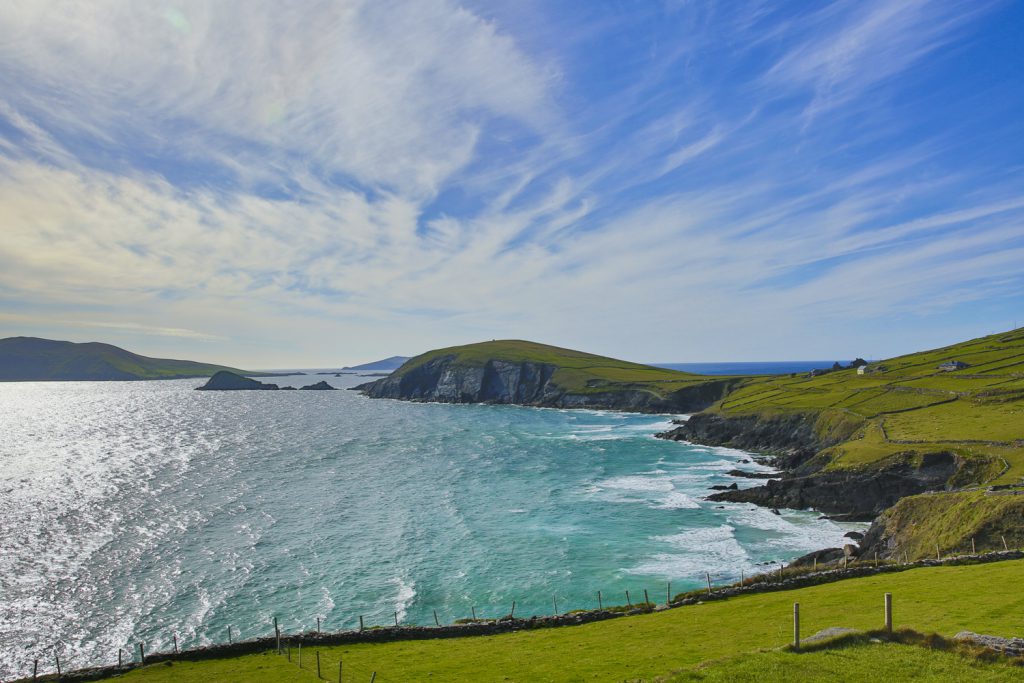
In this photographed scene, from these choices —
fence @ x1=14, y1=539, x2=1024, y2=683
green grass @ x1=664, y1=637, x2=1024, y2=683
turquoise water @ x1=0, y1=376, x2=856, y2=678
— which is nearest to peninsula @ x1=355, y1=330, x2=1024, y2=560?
fence @ x1=14, y1=539, x2=1024, y2=683

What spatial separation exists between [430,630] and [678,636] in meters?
16.5

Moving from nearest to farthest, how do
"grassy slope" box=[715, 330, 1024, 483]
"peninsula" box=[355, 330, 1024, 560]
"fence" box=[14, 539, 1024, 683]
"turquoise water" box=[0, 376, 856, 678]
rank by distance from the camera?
"fence" box=[14, 539, 1024, 683] → "turquoise water" box=[0, 376, 856, 678] → "peninsula" box=[355, 330, 1024, 560] → "grassy slope" box=[715, 330, 1024, 483]

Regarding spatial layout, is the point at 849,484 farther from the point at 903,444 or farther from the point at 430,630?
the point at 430,630

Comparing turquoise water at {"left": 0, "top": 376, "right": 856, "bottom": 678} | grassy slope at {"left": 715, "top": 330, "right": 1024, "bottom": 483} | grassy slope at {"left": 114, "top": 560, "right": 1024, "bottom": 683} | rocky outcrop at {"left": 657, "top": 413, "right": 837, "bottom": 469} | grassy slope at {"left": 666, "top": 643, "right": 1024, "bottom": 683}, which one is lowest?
turquoise water at {"left": 0, "top": 376, "right": 856, "bottom": 678}

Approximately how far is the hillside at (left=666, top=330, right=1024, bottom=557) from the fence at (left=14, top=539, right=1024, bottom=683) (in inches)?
286

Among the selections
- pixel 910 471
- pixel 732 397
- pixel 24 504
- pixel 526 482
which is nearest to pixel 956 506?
pixel 910 471

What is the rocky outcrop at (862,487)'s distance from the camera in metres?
67.3

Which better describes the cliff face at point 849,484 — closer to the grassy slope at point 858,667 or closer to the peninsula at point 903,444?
the peninsula at point 903,444

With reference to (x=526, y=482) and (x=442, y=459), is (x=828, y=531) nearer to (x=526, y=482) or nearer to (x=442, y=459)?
(x=526, y=482)

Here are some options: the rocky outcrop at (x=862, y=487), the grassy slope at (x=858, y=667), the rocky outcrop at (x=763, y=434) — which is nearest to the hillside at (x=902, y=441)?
the rocky outcrop at (x=862, y=487)

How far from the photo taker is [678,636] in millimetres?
30875

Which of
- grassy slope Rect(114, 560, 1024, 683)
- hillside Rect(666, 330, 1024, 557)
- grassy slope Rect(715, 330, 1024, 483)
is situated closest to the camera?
grassy slope Rect(114, 560, 1024, 683)

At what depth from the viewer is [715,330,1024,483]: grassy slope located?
72906mm

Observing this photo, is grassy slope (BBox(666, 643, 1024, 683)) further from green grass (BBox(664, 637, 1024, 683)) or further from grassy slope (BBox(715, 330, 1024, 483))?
grassy slope (BBox(715, 330, 1024, 483))
